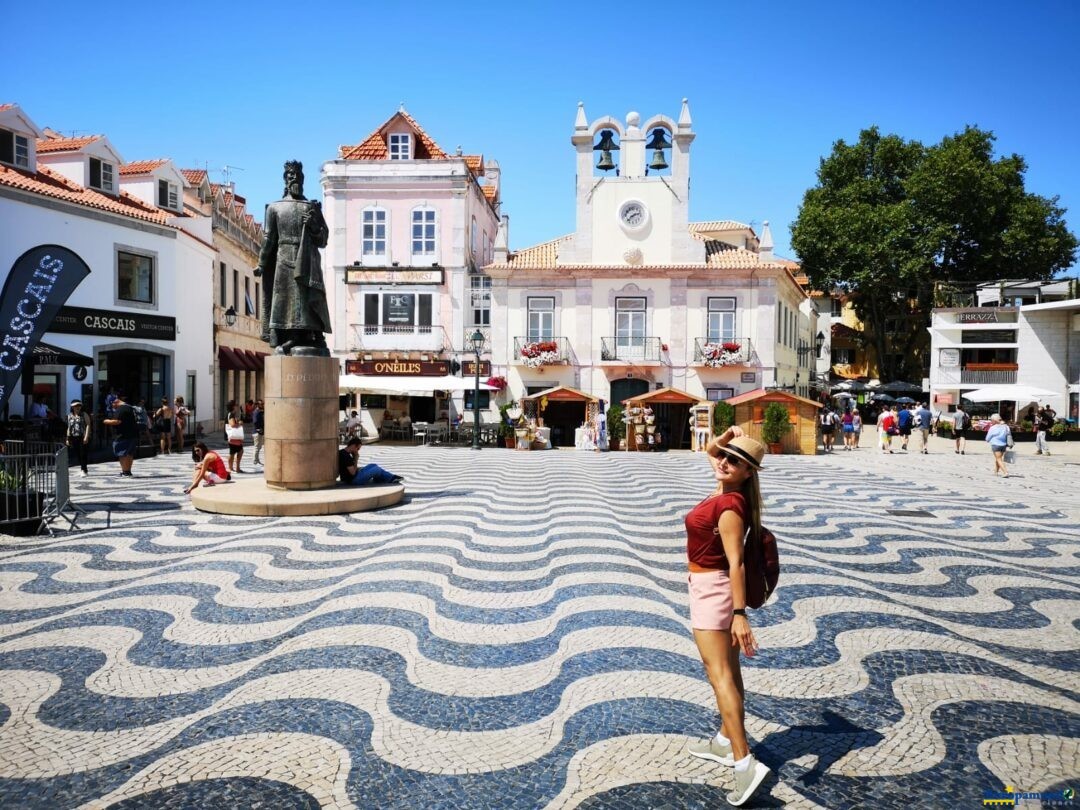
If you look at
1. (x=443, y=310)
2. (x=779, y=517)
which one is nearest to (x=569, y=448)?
(x=443, y=310)

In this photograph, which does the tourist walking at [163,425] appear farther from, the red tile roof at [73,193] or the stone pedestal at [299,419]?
the stone pedestal at [299,419]

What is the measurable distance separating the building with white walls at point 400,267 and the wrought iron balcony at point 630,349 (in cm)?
500

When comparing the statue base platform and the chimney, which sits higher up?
the chimney

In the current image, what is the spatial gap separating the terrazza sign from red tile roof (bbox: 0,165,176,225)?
8558 millimetres

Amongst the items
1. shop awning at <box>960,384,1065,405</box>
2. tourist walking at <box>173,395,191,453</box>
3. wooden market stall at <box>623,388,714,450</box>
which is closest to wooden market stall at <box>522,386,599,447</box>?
wooden market stall at <box>623,388,714,450</box>

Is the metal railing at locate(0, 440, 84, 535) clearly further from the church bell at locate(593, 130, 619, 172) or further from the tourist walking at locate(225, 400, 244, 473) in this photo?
the church bell at locate(593, 130, 619, 172)

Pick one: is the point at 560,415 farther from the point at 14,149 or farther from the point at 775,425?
the point at 14,149

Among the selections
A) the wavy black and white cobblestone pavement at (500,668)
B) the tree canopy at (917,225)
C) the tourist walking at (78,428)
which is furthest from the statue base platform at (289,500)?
the tree canopy at (917,225)

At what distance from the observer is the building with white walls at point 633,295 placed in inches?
1097

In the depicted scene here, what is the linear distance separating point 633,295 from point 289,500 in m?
20.6

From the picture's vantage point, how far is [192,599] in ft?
19.5

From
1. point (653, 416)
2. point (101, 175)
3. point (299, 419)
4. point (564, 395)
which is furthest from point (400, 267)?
point (299, 419)

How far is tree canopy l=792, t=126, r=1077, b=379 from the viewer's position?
3922 cm
